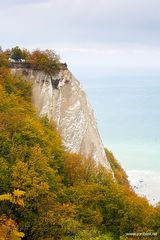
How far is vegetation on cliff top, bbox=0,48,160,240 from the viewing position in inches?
1169

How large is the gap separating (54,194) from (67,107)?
69.2 ft

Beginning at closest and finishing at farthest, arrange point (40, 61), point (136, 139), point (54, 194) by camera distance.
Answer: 1. point (54, 194)
2. point (40, 61)
3. point (136, 139)

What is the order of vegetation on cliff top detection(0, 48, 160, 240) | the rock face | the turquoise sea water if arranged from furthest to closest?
the turquoise sea water → the rock face → vegetation on cliff top detection(0, 48, 160, 240)

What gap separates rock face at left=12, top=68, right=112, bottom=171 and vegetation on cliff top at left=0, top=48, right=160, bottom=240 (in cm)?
793

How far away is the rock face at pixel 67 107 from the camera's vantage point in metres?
51.6

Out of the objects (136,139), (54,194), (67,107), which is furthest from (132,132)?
(54,194)

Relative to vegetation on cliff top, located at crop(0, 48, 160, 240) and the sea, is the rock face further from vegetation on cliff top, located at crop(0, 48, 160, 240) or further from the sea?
the sea

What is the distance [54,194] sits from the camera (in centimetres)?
3272

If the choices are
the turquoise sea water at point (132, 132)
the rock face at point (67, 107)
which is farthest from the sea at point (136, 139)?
the rock face at point (67, 107)

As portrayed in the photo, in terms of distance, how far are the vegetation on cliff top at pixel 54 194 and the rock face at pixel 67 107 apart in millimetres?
7934

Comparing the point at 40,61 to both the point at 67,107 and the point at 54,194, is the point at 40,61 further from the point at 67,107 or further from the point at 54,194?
the point at 54,194

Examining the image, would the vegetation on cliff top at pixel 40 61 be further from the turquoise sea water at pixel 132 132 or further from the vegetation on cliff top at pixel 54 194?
the turquoise sea water at pixel 132 132

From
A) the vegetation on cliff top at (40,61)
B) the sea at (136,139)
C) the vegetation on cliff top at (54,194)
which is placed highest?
the vegetation on cliff top at (40,61)

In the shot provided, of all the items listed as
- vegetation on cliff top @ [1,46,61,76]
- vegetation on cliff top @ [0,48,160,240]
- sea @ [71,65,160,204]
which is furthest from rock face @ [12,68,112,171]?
sea @ [71,65,160,204]
